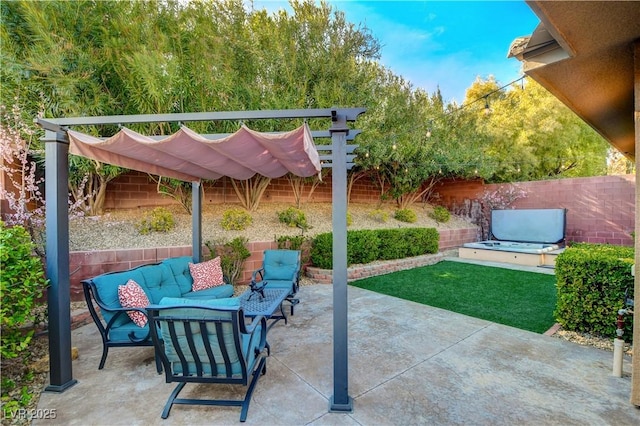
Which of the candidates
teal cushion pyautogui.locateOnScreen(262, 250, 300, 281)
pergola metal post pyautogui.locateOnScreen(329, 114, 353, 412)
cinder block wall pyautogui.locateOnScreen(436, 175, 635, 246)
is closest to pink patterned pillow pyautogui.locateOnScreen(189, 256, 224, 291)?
teal cushion pyautogui.locateOnScreen(262, 250, 300, 281)

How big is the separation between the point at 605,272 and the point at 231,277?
5.81 metres

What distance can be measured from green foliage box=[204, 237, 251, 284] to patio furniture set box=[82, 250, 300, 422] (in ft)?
3.74

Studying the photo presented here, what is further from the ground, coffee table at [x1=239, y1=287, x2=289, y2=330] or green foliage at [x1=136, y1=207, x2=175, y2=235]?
green foliage at [x1=136, y1=207, x2=175, y2=235]

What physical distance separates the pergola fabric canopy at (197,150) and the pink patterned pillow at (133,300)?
1517 mm

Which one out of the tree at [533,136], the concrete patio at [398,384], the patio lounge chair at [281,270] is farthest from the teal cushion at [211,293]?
the tree at [533,136]

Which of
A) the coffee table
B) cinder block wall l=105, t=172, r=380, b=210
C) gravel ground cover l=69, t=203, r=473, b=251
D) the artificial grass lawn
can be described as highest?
cinder block wall l=105, t=172, r=380, b=210

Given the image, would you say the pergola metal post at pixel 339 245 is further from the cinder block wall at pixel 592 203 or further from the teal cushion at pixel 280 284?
the cinder block wall at pixel 592 203

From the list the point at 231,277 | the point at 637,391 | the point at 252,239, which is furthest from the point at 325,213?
the point at 637,391

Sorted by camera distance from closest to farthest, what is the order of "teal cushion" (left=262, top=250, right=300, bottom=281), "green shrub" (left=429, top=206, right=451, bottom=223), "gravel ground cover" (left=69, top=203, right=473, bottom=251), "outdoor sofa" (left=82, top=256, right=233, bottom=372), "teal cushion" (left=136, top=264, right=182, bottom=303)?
"outdoor sofa" (left=82, top=256, right=233, bottom=372) < "teal cushion" (left=136, top=264, right=182, bottom=303) < "teal cushion" (left=262, top=250, right=300, bottom=281) < "gravel ground cover" (left=69, top=203, right=473, bottom=251) < "green shrub" (left=429, top=206, right=451, bottom=223)

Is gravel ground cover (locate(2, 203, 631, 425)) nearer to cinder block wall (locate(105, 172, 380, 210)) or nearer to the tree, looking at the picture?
cinder block wall (locate(105, 172, 380, 210))

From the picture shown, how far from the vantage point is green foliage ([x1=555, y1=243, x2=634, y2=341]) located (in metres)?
3.26

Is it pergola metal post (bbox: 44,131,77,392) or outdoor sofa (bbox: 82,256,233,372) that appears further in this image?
outdoor sofa (bbox: 82,256,233,372)

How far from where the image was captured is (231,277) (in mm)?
5777

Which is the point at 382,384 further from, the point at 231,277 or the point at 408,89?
the point at 408,89
